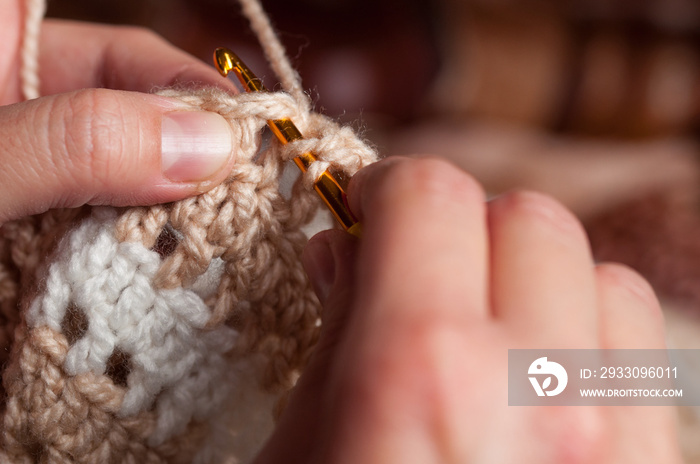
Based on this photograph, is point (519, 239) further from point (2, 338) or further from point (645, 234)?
point (645, 234)

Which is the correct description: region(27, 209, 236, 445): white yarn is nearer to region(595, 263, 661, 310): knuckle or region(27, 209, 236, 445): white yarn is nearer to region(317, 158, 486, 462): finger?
region(317, 158, 486, 462): finger

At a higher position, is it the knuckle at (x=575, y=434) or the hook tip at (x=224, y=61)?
the hook tip at (x=224, y=61)

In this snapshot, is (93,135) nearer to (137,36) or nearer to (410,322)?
(410,322)

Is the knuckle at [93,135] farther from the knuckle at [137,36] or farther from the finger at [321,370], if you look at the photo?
the knuckle at [137,36]

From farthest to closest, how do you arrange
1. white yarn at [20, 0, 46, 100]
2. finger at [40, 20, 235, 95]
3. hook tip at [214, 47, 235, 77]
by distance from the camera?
finger at [40, 20, 235, 95], white yarn at [20, 0, 46, 100], hook tip at [214, 47, 235, 77]

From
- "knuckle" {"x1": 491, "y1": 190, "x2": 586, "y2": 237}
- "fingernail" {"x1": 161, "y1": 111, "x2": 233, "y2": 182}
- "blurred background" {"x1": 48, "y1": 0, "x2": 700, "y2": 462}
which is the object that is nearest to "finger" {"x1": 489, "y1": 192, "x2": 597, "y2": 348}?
"knuckle" {"x1": 491, "y1": 190, "x2": 586, "y2": 237}

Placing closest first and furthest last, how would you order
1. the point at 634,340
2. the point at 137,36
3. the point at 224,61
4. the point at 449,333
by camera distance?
the point at 449,333 < the point at 634,340 < the point at 224,61 < the point at 137,36

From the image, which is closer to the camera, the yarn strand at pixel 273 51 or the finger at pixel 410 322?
the finger at pixel 410 322

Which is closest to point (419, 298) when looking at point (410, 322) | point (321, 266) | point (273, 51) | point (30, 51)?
point (410, 322)

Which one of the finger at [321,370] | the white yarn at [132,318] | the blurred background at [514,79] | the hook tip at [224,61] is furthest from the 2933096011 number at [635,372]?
the blurred background at [514,79]
